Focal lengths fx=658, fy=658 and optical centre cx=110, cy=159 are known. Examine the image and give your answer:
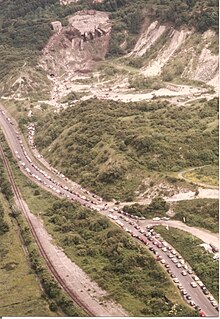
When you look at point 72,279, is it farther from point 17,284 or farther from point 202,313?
point 202,313

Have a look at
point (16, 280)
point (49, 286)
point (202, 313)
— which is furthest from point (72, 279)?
point (202, 313)

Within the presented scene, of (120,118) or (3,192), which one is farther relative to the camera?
(120,118)

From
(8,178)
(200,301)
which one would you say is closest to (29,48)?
(8,178)

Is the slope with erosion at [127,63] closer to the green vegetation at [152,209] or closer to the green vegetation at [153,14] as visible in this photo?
the green vegetation at [153,14]

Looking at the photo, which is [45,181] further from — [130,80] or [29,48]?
[29,48]

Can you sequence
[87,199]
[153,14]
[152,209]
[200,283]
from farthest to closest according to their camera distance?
[153,14] < [87,199] < [152,209] < [200,283]

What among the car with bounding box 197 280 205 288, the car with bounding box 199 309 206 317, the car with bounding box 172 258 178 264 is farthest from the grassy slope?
the car with bounding box 197 280 205 288
